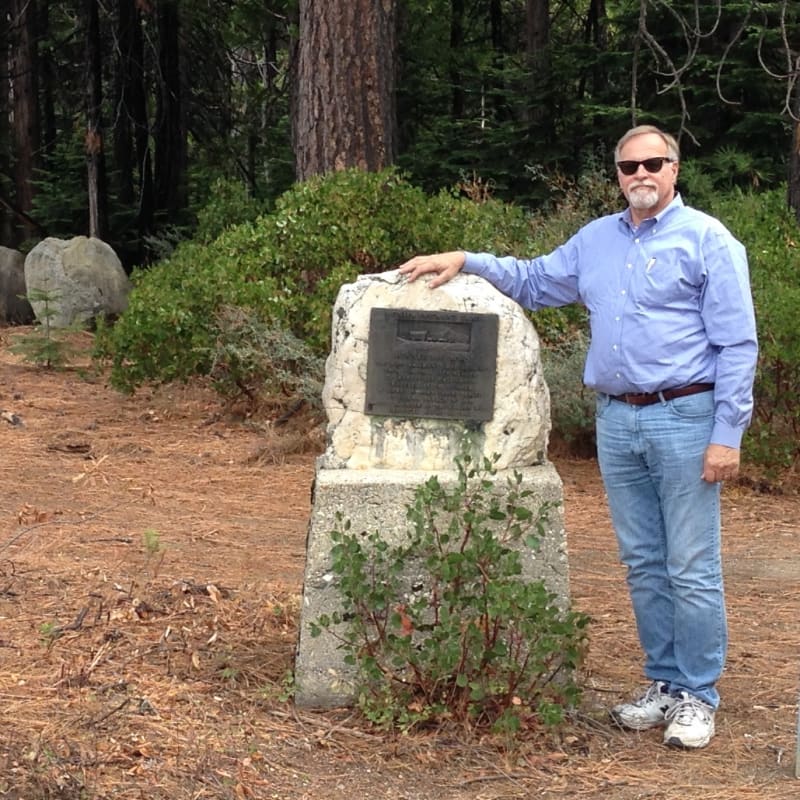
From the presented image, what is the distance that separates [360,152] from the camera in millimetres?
10352

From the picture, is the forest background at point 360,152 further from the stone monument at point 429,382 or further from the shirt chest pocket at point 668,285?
the shirt chest pocket at point 668,285

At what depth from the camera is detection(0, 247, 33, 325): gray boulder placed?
17.3 metres

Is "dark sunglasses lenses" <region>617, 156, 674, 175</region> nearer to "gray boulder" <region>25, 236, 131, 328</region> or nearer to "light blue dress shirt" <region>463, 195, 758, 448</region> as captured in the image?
"light blue dress shirt" <region>463, 195, 758, 448</region>

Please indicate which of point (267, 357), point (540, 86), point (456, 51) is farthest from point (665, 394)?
point (456, 51)

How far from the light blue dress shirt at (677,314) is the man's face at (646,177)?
7 centimetres

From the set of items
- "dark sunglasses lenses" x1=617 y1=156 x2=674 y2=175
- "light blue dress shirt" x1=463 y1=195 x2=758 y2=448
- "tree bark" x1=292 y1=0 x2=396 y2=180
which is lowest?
"light blue dress shirt" x1=463 y1=195 x2=758 y2=448

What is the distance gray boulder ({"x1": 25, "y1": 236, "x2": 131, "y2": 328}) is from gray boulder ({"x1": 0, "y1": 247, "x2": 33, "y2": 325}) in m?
1.21

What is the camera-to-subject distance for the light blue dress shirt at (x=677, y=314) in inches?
154

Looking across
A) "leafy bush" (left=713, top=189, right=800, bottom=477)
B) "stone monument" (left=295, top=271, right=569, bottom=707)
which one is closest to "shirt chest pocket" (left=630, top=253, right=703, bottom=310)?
"stone monument" (left=295, top=271, right=569, bottom=707)

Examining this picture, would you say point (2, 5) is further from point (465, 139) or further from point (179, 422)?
point (179, 422)

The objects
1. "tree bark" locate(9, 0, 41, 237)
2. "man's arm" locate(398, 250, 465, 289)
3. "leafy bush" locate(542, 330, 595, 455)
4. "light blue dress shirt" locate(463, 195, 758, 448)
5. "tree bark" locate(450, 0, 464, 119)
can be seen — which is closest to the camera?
"light blue dress shirt" locate(463, 195, 758, 448)

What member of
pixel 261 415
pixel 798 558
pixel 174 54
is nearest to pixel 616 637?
pixel 798 558

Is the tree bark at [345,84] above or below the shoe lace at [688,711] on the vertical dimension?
above

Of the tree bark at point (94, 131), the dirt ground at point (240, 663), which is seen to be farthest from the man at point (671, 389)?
the tree bark at point (94, 131)
